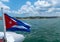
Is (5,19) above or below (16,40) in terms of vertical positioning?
above

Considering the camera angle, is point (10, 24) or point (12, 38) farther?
point (12, 38)

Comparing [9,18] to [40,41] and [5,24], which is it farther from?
[40,41]

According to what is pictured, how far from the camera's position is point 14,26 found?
35.7ft

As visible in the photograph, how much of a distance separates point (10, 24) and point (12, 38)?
6298 mm

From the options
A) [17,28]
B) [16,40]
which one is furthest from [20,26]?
[16,40]

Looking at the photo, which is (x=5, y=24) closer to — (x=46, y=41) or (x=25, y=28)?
(x=25, y=28)

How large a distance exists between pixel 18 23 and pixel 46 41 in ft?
52.7


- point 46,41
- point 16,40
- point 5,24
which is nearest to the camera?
point 5,24

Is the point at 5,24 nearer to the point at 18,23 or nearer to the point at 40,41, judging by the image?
the point at 18,23

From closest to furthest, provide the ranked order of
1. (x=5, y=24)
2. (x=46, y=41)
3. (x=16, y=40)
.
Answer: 1. (x=5, y=24)
2. (x=16, y=40)
3. (x=46, y=41)

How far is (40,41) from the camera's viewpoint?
2691cm

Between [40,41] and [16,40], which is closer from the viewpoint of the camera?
[16,40]

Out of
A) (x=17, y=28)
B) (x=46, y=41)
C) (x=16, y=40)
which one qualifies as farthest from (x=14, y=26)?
(x=46, y=41)

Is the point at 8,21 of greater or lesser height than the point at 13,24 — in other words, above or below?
above
